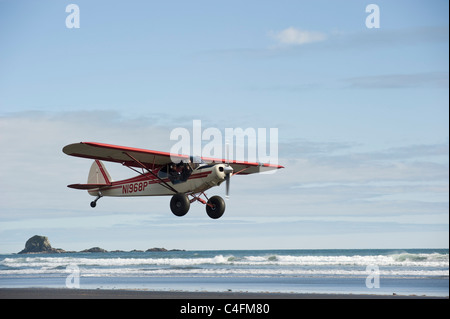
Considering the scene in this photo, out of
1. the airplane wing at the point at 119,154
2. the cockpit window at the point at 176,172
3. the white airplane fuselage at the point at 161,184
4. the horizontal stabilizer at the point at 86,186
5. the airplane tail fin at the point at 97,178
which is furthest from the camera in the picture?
the airplane tail fin at the point at 97,178

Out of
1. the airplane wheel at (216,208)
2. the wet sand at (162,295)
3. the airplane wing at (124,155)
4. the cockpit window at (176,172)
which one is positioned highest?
the airplane wing at (124,155)

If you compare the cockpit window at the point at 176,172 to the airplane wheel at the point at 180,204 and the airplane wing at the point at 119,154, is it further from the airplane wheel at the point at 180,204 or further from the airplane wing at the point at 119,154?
the airplane wheel at the point at 180,204

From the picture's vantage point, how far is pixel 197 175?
80.1 feet

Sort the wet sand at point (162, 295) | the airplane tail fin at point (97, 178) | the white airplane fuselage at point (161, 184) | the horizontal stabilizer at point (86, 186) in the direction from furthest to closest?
1. the airplane tail fin at point (97, 178)
2. the horizontal stabilizer at point (86, 186)
3. the white airplane fuselage at point (161, 184)
4. the wet sand at point (162, 295)

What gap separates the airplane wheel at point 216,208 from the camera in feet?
81.2

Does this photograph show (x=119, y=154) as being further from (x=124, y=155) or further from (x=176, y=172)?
(x=176, y=172)

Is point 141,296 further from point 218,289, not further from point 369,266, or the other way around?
point 369,266

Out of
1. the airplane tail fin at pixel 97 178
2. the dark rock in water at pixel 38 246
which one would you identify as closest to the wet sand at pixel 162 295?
the airplane tail fin at pixel 97 178

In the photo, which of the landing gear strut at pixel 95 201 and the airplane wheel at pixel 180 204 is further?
the landing gear strut at pixel 95 201

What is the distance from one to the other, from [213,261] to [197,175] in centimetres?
2178

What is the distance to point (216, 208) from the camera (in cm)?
2478

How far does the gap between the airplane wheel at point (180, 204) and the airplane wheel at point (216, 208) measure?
1008 mm
